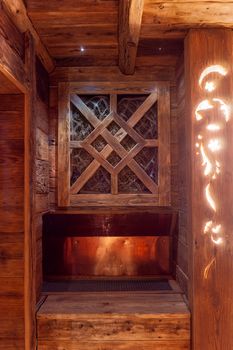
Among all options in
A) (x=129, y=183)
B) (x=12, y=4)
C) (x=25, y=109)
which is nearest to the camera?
(x=12, y=4)

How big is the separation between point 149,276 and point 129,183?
3.34 feet

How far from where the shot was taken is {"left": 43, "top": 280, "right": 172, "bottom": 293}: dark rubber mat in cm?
289

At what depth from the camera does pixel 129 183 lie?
3.22 m

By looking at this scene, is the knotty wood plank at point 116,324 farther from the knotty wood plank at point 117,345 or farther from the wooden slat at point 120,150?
the wooden slat at point 120,150

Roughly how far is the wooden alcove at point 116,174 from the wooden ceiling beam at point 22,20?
10 mm

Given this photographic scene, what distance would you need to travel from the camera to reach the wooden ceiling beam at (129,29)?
204 cm

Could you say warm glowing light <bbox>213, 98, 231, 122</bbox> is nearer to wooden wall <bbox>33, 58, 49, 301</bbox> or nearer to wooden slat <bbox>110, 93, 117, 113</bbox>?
wooden slat <bbox>110, 93, 117, 113</bbox>

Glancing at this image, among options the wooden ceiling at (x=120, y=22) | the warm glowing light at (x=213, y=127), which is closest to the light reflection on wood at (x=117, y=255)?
the warm glowing light at (x=213, y=127)

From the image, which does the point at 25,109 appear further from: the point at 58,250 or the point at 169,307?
the point at 169,307

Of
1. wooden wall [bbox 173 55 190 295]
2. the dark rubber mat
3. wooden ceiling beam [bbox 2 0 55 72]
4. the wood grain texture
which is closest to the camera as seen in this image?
the wood grain texture

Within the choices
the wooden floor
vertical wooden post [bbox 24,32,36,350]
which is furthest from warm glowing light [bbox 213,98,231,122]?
the wooden floor

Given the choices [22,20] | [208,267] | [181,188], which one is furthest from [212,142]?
[22,20]

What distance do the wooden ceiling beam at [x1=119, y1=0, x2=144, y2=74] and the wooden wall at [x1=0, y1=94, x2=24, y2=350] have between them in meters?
0.98

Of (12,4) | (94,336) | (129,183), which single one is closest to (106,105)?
(129,183)
